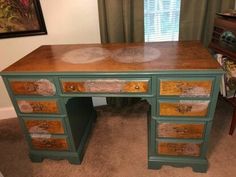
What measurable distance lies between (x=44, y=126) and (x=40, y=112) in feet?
0.41

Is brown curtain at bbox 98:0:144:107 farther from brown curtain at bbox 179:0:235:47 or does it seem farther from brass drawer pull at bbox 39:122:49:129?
A: brass drawer pull at bbox 39:122:49:129

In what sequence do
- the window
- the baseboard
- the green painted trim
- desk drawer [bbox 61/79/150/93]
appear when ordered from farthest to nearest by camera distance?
1. the baseboard
2. the window
3. desk drawer [bbox 61/79/150/93]
4. the green painted trim

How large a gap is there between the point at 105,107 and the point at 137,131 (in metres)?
0.54

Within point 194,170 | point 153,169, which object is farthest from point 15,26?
point 194,170

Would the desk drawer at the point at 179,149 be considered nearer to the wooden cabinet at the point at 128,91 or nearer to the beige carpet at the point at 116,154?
the wooden cabinet at the point at 128,91

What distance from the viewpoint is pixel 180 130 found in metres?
1.35

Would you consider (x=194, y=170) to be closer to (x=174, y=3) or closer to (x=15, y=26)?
(x=174, y=3)

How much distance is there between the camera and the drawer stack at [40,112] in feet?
4.28

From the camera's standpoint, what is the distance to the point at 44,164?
1633mm

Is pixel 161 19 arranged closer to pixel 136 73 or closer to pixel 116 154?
pixel 136 73

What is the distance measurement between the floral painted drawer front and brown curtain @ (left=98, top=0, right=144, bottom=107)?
833 millimetres

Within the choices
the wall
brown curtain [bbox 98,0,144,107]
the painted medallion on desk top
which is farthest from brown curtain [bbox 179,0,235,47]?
the wall

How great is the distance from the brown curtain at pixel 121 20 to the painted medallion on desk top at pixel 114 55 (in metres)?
0.35

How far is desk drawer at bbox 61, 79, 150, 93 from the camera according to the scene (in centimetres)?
121
